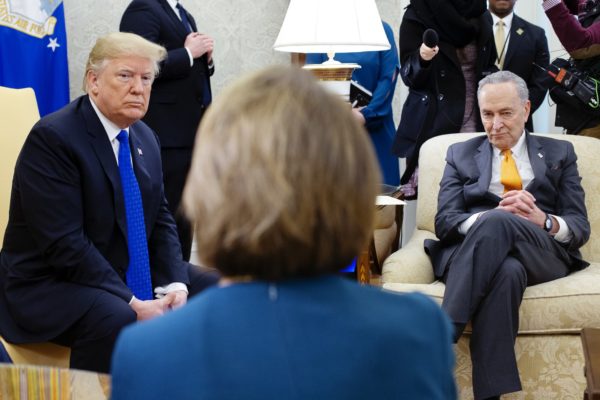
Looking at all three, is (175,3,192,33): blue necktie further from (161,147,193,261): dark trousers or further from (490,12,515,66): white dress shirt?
(490,12,515,66): white dress shirt

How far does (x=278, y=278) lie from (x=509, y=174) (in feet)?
7.68

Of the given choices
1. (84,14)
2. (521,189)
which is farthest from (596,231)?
(84,14)

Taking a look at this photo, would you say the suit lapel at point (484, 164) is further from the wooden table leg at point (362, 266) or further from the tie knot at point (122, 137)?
the tie knot at point (122, 137)

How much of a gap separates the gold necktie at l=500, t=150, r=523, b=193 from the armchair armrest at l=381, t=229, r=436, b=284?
0.38 meters

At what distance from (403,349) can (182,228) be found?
2820 millimetres

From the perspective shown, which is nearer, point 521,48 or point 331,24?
point 331,24

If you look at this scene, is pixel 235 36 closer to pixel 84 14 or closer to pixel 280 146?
pixel 84 14

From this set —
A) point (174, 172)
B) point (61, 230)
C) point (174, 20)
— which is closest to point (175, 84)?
point (174, 20)

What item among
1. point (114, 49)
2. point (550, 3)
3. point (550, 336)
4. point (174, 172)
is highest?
point (550, 3)

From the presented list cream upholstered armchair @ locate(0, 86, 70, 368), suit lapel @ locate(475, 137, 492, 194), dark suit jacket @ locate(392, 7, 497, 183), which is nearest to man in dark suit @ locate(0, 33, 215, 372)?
cream upholstered armchair @ locate(0, 86, 70, 368)

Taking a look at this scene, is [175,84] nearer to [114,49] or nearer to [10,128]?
[10,128]

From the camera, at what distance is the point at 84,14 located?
467 cm

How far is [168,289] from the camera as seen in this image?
244 cm

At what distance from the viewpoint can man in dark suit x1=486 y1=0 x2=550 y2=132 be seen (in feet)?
12.3
